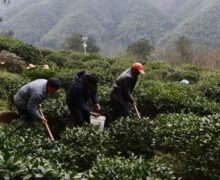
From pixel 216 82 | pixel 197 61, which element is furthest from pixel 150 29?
pixel 216 82

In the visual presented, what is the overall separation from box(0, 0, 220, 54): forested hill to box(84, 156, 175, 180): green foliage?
5984 centimetres

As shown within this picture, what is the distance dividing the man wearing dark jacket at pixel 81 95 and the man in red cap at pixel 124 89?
0.69 metres

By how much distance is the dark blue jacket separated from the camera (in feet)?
28.9

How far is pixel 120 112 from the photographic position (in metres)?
9.92

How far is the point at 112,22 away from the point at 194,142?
7828 centimetres

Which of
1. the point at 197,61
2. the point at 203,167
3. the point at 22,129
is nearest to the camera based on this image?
the point at 203,167

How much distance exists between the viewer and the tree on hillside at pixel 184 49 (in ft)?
121

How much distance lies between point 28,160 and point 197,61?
36.5 m

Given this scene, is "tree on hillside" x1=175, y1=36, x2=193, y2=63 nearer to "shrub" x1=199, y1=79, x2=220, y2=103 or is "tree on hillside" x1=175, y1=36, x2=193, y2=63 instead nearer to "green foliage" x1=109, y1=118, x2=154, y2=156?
"shrub" x1=199, y1=79, x2=220, y2=103

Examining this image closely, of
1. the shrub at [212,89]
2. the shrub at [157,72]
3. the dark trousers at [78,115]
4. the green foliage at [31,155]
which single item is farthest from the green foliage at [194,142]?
the shrub at [157,72]

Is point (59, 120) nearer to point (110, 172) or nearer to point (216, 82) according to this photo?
point (110, 172)

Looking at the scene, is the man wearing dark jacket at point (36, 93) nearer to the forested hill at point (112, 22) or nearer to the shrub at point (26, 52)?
the shrub at point (26, 52)

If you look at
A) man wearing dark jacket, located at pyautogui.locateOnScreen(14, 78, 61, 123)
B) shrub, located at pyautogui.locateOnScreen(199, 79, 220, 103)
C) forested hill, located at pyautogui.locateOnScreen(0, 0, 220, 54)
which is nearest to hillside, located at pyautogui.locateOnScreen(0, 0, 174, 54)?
forested hill, located at pyautogui.locateOnScreen(0, 0, 220, 54)

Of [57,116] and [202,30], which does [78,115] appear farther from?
[202,30]
